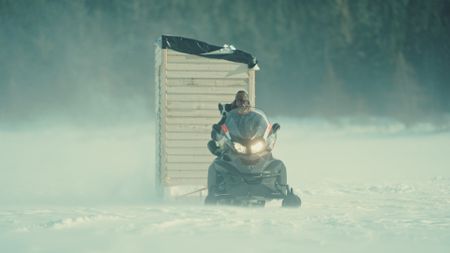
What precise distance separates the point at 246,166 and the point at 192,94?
3.23 metres

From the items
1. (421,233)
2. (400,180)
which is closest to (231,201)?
(421,233)

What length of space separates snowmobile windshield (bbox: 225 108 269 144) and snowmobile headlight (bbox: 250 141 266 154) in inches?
3.5

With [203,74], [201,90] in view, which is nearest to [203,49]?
[203,74]

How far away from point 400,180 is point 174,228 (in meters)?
9.86

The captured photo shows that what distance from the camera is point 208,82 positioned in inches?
557

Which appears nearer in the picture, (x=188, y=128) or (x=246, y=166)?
(x=246, y=166)

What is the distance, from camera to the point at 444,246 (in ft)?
26.4

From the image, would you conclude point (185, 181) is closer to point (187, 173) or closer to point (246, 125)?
point (187, 173)

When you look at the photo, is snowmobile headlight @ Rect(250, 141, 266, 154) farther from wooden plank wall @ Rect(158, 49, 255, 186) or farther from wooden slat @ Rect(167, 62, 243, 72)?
wooden slat @ Rect(167, 62, 243, 72)

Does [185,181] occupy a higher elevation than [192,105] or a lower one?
lower

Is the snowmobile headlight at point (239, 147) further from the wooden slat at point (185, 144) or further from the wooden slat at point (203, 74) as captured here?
the wooden slat at point (203, 74)

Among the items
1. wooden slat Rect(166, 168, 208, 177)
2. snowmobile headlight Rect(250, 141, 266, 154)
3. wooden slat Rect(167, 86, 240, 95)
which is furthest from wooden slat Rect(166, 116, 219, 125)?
snowmobile headlight Rect(250, 141, 266, 154)

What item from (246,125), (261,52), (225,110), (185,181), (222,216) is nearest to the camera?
(222,216)

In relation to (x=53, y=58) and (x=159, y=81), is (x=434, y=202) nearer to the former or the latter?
(x=159, y=81)
